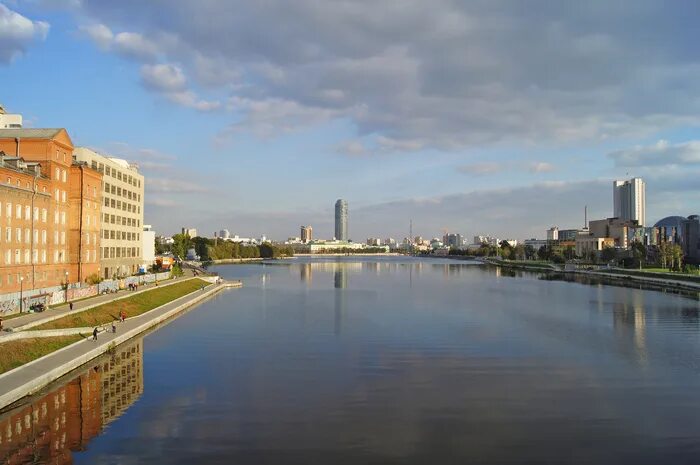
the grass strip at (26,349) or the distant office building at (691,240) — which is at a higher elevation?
the distant office building at (691,240)

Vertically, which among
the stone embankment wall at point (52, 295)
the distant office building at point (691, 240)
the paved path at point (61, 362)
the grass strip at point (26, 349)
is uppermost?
the distant office building at point (691, 240)

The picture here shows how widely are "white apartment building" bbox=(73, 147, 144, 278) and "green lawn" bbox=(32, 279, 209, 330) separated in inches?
372

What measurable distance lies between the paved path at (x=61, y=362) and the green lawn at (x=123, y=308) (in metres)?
1.59

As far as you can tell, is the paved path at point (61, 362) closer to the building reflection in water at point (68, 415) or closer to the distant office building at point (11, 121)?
the building reflection in water at point (68, 415)

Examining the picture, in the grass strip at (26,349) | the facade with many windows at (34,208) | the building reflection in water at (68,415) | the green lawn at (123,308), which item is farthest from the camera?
the facade with many windows at (34,208)

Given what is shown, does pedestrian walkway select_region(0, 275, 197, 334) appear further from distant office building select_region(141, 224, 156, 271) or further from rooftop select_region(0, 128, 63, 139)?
distant office building select_region(141, 224, 156, 271)

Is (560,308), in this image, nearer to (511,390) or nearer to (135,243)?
(511,390)

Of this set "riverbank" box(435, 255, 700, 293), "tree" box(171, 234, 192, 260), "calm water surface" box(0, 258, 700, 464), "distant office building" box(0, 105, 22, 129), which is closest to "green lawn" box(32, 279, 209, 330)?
"calm water surface" box(0, 258, 700, 464)

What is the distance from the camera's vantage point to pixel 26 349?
27578 millimetres

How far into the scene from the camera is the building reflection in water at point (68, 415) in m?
17.2

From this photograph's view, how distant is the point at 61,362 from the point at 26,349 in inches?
101

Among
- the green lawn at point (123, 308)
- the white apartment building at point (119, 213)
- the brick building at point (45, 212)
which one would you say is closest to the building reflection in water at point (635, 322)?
the green lawn at point (123, 308)

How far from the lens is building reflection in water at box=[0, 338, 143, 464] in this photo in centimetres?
1719

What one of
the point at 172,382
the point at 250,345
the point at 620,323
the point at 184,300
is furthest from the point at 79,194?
the point at 620,323
